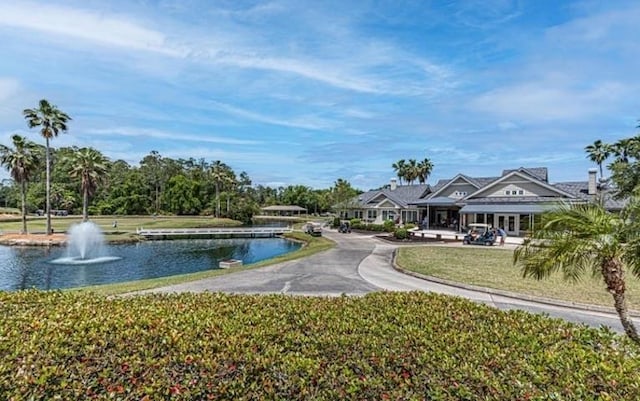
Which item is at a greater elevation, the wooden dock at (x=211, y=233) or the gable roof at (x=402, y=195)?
the gable roof at (x=402, y=195)

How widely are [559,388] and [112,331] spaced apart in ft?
13.8

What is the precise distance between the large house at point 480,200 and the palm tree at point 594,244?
83.4 ft

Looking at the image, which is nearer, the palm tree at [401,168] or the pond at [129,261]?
the pond at [129,261]

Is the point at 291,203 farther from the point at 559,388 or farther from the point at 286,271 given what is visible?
the point at 559,388

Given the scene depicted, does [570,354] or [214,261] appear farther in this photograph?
[214,261]

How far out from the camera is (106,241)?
42.1 metres

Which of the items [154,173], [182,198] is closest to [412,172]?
[182,198]

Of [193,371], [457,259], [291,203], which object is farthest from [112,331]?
[291,203]

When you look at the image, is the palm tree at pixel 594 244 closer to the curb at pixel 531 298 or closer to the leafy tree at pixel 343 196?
the curb at pixel 531 298

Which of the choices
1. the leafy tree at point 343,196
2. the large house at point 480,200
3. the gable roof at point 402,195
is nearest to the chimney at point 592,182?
the large house at point 480,200

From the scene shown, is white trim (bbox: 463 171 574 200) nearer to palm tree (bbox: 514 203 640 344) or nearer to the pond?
the pond

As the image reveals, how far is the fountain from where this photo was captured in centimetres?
3120

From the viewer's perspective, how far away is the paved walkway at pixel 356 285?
1153cm

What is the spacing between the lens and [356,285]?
49.6 ft
